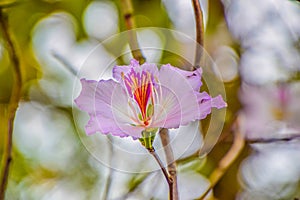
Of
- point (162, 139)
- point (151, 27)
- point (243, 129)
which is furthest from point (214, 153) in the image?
point (162, 139)

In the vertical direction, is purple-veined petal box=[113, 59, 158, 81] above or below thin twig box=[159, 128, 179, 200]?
above

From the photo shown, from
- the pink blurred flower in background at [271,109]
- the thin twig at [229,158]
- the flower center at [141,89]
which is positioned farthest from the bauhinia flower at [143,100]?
the pink blurred flower in background at [271,109]

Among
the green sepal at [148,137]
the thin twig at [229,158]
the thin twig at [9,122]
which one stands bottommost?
the thin twig at [229,158]

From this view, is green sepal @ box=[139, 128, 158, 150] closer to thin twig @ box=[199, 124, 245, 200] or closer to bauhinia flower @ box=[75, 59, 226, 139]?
bauhinia flower @ box=[75, 59, 226, 139]

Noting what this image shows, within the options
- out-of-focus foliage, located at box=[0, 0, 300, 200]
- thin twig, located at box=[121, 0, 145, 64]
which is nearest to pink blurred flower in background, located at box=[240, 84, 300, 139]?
out-of-focus foliage, located at box=[0, 0, 300, 200]

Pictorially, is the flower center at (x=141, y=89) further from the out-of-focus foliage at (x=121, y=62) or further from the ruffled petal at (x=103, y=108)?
the out-of-focus foliage at (x=121, y=62)

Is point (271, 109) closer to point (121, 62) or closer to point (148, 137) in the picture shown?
point (121, 62)
